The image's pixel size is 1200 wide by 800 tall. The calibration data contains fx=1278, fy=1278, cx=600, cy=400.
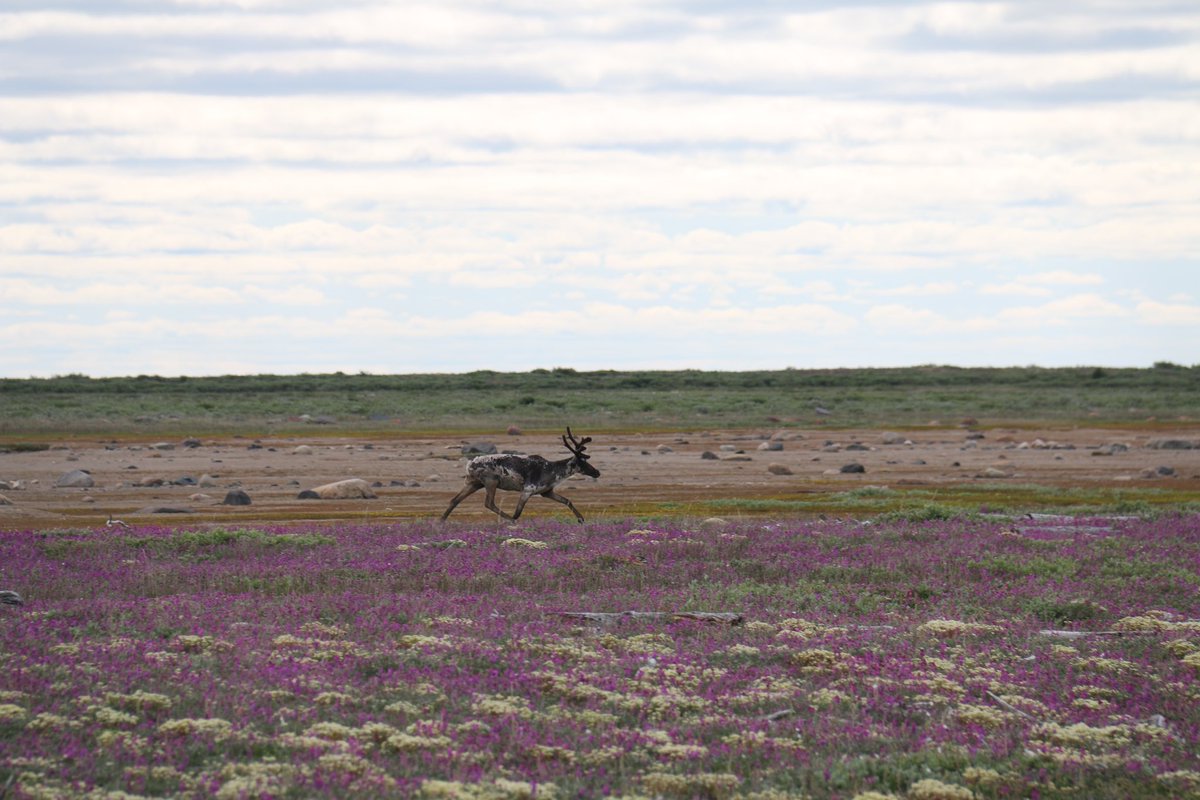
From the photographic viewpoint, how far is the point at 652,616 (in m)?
16.0

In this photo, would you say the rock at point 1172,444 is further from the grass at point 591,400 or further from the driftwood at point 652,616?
the driftwood at point 652,616

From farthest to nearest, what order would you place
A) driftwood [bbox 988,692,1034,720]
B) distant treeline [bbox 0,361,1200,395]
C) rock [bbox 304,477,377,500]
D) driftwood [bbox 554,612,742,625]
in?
distant treeline [bbox 0,361,1200,395] → rock [bbox 304,477,377,500] → driftwood [bbox 554,612,742,625] → driftwood [bbox 988,692,1034,720]

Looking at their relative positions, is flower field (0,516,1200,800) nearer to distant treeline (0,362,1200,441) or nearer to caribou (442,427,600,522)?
caribou (442,427,600,522)

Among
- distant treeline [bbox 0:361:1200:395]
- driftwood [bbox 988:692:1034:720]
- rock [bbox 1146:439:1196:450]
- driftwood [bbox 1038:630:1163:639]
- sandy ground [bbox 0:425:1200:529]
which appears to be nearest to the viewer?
driftwood [bbox 988:692:1034:720]

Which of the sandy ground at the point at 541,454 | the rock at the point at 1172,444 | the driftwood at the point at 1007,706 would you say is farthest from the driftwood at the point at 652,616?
the rock at the point at 1172,444

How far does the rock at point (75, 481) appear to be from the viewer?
43438mm

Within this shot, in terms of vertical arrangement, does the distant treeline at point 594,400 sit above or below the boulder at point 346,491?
above

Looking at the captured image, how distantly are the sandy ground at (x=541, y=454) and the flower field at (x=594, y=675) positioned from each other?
38.3 feet

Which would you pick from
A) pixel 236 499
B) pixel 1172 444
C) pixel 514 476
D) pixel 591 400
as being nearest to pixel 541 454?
pixel 236 499

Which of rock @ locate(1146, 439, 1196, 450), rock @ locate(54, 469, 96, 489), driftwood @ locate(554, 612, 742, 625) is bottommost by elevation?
rock @ locate(54, 469, 96, 489)

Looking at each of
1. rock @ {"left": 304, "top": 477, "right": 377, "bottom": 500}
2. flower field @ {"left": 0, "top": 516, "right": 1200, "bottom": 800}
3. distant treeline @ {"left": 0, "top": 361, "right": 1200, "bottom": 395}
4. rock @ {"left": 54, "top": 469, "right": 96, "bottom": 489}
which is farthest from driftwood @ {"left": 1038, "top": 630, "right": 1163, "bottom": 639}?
distant treeline @ {"left": 0, "top": 361, "right": 1200, "bottom": 395}

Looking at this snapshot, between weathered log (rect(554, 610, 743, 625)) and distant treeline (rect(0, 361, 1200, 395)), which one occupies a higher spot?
distant treeline (rect(0, 361, 1200, 395))

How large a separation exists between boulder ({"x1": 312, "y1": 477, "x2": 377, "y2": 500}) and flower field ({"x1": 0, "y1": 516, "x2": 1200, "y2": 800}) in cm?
1787

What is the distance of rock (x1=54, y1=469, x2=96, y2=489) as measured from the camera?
43438mm
